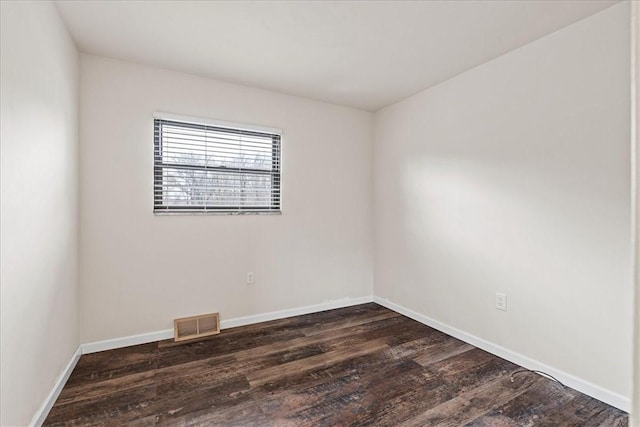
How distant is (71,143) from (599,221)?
3482 millimetres

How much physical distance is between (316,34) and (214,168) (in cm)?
146

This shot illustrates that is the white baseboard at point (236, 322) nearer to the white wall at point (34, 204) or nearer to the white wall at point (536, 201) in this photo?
the white wall at point (34, 204)

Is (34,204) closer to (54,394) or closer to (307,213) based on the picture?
(54,394)

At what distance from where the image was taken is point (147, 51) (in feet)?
7.78

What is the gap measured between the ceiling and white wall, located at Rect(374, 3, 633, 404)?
0.24 metres

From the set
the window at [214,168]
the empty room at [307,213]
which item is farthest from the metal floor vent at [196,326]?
the window at [214,168]

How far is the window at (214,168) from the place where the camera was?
2.70 meters

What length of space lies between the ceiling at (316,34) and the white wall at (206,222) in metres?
0.29

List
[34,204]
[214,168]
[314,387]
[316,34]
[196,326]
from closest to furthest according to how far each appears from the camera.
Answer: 1. [34,204]
2. [314,387]
3. [316,34]
4. [196,326]
5. [214,168]

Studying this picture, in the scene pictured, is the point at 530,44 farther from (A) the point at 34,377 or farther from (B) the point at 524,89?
(A) the point at 34,377

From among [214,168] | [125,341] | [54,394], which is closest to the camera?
[54,394]

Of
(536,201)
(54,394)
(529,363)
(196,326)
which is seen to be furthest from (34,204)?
(529,363)

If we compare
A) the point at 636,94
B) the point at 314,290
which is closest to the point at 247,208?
the point at 314,290

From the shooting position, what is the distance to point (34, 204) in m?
1.58
